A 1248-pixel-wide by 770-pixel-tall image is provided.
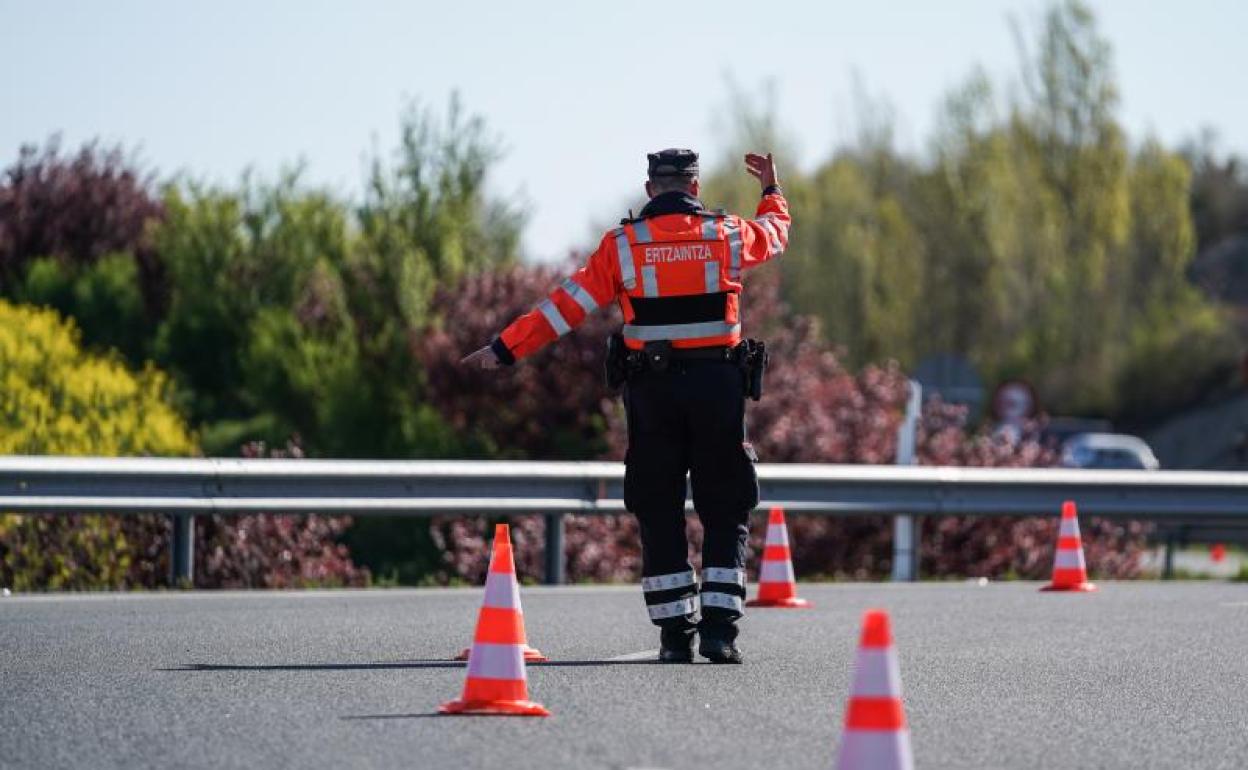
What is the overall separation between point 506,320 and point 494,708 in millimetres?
18611

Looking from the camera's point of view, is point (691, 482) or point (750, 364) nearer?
point (691, 482)

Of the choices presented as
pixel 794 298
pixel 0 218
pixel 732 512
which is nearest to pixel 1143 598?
pixel 732 512

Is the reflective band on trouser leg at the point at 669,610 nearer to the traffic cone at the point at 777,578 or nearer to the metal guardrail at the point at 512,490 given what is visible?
the traffic cone at the point at 777,578

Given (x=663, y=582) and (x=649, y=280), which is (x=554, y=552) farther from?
(x=649, y=280)

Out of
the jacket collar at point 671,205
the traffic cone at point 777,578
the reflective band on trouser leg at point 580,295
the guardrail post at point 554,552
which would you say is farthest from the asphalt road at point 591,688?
the guardrail post at point 554,552

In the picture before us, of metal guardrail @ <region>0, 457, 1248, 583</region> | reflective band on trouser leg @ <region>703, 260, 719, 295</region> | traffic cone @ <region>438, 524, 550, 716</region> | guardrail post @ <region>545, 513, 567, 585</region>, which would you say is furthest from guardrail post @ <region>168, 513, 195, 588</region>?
traffic cone @ <region>438, 524, 550, 716</region>

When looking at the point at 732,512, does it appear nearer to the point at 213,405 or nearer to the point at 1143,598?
the point at 1143,598

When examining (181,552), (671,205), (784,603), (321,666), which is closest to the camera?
(321,666)

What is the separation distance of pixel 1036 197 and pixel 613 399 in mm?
33657

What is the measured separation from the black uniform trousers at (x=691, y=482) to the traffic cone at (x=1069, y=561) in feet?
18.5

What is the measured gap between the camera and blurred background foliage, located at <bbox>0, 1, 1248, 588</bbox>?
68.0ft

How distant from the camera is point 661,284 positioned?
31.5ft

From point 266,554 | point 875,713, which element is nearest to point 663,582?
point 875,713

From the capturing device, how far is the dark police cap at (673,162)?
381 inches
